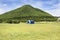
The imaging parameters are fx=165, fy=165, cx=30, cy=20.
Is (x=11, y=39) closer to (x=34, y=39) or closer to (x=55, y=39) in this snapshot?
(x=34, y=39)

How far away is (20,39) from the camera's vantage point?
1822cm

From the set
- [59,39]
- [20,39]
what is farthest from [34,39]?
[59,39]

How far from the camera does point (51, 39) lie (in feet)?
59.5

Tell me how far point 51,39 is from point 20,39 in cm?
341

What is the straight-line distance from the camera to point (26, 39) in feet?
60.0

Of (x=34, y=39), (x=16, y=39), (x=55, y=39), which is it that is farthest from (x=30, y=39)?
(x=55, y=39)

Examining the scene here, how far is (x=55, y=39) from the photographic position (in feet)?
59.5

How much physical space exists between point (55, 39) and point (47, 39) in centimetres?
87

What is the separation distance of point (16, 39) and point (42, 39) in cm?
289

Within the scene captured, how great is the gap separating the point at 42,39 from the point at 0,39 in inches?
183

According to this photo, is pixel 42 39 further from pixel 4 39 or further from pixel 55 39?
pixel 4 39

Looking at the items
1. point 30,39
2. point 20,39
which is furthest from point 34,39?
point 20,39

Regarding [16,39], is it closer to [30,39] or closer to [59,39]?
[30,39]

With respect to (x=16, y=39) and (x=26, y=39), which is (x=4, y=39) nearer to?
(x=16, y=39)
